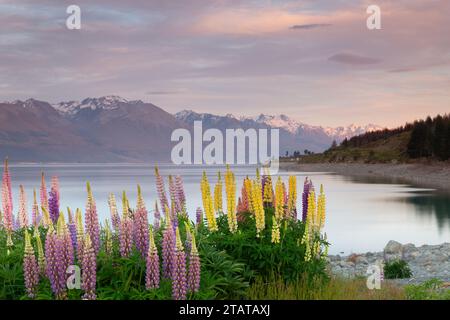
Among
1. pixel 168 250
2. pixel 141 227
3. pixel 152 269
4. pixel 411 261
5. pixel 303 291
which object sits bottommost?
pixel 411 261

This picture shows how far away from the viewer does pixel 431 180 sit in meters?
132

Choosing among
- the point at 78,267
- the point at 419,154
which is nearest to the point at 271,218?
the point at 78,267

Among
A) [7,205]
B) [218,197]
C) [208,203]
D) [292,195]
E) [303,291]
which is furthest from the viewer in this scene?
[292,195]

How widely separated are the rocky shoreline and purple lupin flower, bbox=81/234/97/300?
12489 mm

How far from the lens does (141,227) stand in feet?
33.9

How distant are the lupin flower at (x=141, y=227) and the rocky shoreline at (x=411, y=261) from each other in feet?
38.2

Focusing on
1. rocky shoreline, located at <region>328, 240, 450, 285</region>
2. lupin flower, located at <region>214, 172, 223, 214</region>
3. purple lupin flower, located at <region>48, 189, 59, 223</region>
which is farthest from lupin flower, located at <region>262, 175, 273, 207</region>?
rocky shoreline, located at <region>328, 240, 450, 285</region>

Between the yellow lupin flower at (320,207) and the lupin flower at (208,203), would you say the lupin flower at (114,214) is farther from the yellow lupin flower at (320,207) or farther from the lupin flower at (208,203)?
the yellow lupin flower at (320,207)

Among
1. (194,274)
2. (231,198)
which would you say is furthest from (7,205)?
(194,274)

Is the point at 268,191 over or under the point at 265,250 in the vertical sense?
over

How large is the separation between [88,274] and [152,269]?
40.2 inches

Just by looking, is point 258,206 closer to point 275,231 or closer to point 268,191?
point 275,231

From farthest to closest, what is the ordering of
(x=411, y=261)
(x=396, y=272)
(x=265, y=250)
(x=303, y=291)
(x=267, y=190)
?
(x=411, y=261)
(x=396, y=272)
(x=267, y=190)
(x=303, y=291)
(x=265, y=250)

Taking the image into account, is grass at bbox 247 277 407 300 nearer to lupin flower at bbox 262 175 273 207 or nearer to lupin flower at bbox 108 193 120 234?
lupin flower at bbox 262 175 273 207
